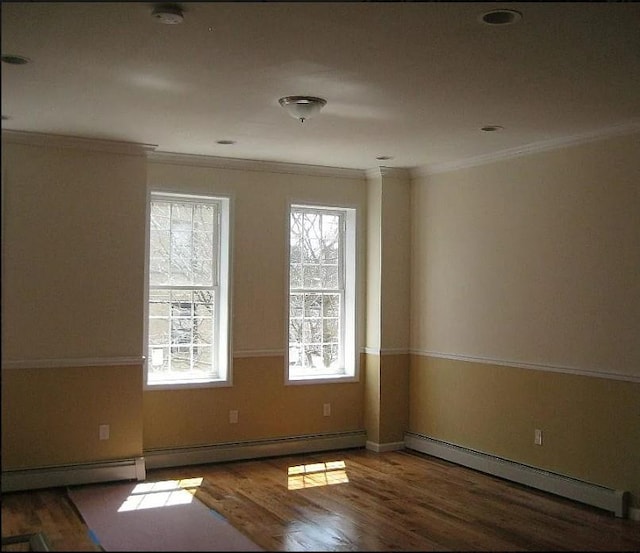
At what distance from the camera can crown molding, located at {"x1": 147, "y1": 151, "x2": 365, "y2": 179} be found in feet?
20.3

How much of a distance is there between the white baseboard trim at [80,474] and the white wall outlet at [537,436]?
2916 millimetres

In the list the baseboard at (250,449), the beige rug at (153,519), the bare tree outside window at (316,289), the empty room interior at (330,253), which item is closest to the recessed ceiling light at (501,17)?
the empty room interior at (330,253)

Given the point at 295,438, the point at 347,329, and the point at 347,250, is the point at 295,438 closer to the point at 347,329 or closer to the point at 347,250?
the point at 347,329

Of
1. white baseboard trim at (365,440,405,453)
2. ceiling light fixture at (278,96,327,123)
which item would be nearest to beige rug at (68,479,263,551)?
white baseboard trim at (365,440,405,453)

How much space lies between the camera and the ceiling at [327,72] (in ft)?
10.4

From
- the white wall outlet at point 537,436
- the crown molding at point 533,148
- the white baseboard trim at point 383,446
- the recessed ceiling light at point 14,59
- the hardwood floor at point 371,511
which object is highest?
the crown molding at point 533,148

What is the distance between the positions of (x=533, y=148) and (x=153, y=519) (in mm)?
3726

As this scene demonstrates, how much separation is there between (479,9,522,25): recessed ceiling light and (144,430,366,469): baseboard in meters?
4.28

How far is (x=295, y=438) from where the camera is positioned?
6730 millimetres

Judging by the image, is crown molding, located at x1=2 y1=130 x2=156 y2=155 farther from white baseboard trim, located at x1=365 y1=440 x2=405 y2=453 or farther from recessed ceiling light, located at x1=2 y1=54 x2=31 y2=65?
white baseboard trim, located at x1=365 y1=440 x2=405 y2=453

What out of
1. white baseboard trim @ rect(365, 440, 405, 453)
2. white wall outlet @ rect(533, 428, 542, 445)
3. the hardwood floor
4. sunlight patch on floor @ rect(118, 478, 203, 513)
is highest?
white wall outlet @ rect(533, 428, 542, 445)

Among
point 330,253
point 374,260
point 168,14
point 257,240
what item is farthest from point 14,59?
point 374,260

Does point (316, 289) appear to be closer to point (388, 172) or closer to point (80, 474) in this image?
point (388, 172)

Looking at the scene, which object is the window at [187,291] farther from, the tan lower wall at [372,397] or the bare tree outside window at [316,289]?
the tan lower wall at [372,397]
